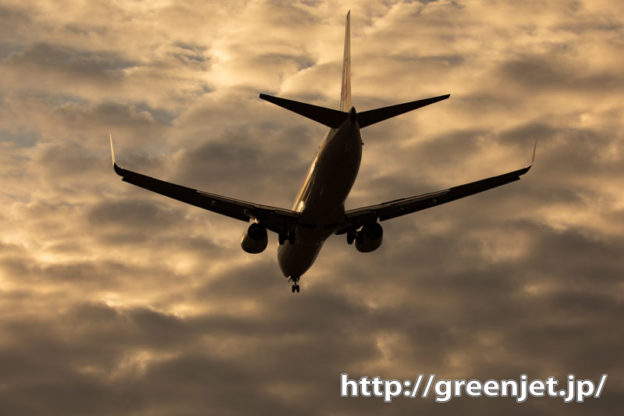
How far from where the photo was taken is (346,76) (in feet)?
173

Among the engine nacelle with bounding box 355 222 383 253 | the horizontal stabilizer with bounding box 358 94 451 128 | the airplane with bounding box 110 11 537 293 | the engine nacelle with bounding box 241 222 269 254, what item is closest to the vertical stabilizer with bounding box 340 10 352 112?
the airplane with bounding box 110 11 537 293

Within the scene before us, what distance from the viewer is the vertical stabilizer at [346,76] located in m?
50.2

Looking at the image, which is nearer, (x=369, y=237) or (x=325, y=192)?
(x=325, y=192)

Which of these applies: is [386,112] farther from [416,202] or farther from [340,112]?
[416,202]

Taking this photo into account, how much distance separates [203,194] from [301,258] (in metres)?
8.16

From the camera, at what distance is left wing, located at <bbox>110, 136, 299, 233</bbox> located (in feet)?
155

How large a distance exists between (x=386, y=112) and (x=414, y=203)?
393 inches

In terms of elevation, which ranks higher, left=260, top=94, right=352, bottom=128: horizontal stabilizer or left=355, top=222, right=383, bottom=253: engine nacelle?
left=260, top=94, right=352, bottom=128: horizontal stabilizer

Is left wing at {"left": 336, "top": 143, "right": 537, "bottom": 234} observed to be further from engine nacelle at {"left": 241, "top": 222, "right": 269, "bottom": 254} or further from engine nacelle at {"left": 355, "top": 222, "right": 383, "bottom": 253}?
engine nacelle at {"left": 241, "top": 222, "right": 269, "bottom": 254}

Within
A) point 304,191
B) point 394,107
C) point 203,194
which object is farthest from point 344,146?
point 203,194

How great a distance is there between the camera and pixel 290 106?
136 ft

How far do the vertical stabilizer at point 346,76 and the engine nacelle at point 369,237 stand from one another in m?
7.03

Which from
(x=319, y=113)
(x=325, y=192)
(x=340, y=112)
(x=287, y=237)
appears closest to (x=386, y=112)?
(x=340, y=112)

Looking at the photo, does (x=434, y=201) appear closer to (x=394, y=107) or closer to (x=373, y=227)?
(x=373, y=227)
